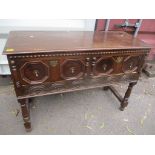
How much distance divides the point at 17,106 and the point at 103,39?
113cm

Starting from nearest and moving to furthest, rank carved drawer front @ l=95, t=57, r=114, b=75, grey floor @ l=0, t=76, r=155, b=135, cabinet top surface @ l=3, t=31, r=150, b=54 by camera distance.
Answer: cabinet top surface @ l=3, t=31, r=150, b=54 → carved drawer front @ l=95, t=57, r=114, b=75 → grey floor @ l=0, t=76, r=155, b=135

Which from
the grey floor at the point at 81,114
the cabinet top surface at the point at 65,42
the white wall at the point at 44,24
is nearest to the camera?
the cabinet top surface at the point at 65,42

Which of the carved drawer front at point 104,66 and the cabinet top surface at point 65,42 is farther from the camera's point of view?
the carved drawer front at point 104,66

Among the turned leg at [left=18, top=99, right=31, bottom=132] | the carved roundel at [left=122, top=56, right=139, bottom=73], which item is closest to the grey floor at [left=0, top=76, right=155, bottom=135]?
the turned leg at [left=18, top=99, right=31, bottom=132]

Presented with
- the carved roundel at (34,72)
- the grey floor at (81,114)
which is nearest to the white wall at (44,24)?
the grey floor at (81,114)

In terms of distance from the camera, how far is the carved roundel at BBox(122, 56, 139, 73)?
120 centimetres

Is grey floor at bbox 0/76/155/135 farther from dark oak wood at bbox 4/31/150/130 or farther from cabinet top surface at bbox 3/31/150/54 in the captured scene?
cabinet top surface at bbox 3/31/150/54

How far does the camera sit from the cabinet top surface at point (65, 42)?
95 cm

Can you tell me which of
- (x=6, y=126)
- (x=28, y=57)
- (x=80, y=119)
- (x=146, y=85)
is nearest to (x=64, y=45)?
(x=28, y=57)

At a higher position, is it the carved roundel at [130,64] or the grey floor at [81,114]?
the carved roundel at [130,64]

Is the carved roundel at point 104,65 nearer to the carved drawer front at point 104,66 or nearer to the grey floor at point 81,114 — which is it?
the carved drawer front at point 104,66

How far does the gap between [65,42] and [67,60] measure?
16cm

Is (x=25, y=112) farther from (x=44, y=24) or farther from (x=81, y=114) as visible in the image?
(x=44, y=24)

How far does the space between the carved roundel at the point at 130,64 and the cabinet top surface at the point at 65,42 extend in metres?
0.11
